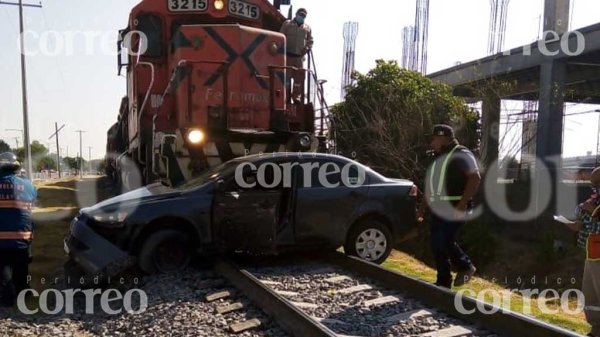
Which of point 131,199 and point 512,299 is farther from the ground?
point 131,199

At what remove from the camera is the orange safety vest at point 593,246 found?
16.6 ft

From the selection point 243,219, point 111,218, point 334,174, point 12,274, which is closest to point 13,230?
point 12,274

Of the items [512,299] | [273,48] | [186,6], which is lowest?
[512,299]

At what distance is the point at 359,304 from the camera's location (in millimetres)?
5438

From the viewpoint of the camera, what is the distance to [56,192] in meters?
20.8

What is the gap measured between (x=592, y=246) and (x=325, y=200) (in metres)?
3.21

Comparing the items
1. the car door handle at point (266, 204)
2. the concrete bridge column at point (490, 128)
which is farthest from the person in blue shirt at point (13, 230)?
the concrete bridge column at point (490, 128)

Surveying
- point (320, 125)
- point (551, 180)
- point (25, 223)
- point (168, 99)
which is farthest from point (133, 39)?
point (551, 180)

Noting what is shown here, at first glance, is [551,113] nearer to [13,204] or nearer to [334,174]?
[334,174]

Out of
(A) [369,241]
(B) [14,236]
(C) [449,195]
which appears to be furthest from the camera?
(A) [369,241]

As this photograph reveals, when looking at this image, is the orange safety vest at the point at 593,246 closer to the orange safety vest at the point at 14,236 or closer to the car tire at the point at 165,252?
the car tire at the point at 165,252

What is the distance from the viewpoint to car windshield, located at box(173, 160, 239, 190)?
6.91 meters

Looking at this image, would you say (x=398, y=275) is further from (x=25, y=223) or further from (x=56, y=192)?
(x=56, y=192)

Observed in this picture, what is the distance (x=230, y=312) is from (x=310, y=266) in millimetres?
2032
